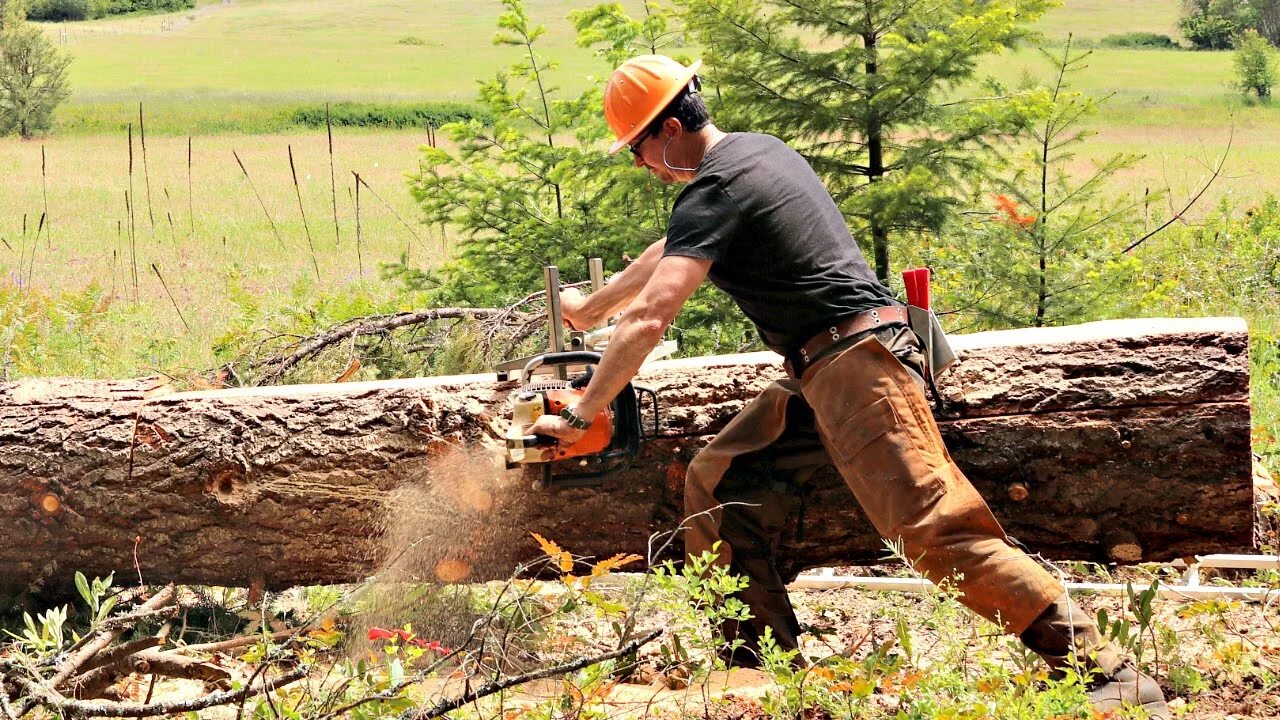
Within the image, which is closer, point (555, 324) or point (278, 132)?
point (555, 324)

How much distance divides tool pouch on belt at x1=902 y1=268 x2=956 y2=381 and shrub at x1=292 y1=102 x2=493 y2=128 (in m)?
24.3

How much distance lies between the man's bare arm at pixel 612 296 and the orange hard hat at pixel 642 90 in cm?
51

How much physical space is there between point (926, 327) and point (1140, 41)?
41116 millimetres

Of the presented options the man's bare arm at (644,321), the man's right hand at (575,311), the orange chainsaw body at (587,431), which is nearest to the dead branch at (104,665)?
the orange chainsaw body at (587,431)

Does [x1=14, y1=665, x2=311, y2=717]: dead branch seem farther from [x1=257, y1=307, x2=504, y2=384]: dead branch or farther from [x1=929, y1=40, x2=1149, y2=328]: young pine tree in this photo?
[x1=929, y1=40, x2=1149, y2=328]: young pine tree

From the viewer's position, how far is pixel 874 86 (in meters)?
6.61

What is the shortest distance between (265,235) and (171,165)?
31.3 ft

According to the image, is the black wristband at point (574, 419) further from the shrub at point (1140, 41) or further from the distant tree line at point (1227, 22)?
the shrub at point (1140, 41)

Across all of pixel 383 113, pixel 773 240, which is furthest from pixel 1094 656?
pixel 383 113

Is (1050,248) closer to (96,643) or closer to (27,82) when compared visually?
(96,643)

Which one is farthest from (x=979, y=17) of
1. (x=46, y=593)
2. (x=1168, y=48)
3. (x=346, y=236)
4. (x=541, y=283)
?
(x=1168, y=48)

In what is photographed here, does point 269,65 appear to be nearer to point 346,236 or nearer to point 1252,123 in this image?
point 346,236

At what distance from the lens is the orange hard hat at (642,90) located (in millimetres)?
3484

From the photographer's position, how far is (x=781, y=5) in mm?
6910
